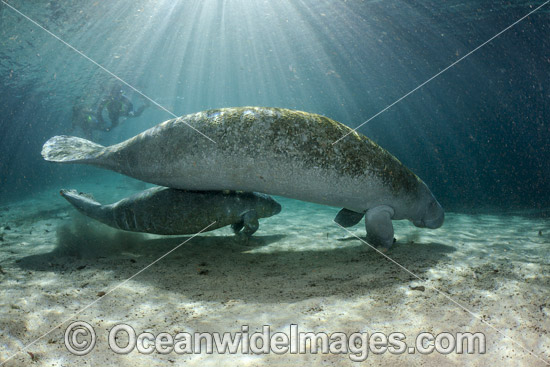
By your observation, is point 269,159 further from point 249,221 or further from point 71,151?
point 71,151

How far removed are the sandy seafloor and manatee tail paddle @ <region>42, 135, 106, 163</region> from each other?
155cm

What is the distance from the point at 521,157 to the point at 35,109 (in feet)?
248

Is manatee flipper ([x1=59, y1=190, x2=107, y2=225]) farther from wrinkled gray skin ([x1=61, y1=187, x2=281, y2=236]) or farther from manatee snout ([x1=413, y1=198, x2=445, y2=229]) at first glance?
manatee snout ([x1=413, y1=198, x2=445, y2=229])

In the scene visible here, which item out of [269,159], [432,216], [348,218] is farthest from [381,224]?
[269,159]

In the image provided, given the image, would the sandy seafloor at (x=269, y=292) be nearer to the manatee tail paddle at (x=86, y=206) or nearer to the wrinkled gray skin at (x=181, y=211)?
the manatee tail paddle at (x=86, y=206)

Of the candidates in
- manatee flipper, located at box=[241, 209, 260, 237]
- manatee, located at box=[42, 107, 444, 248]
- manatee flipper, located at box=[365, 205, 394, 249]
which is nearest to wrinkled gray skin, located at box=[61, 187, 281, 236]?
manatee flipper, located at box=[241, 209, 260, 237]

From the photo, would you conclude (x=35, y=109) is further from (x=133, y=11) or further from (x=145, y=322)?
(x=145, y=322)

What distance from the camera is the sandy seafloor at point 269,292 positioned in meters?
2.05

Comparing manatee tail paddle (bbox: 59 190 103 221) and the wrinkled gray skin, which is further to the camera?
manatee tail paddle (bbox: 59 190 103 221)

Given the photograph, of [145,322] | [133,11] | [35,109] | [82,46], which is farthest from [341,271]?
[35,109]

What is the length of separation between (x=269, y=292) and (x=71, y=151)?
4221 mm

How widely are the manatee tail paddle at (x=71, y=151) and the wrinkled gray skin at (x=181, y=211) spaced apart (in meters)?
1.09

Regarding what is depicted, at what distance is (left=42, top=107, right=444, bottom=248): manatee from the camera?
394cm

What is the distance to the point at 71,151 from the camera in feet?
15.8
